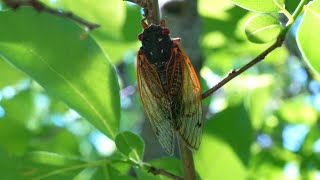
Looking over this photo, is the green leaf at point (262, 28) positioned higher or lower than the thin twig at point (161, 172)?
higher

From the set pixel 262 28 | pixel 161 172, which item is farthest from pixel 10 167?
pixel 262 28

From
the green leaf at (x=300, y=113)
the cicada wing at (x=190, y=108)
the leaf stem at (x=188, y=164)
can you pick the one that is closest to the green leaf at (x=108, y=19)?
the cicada wing at (x=190, y=108)

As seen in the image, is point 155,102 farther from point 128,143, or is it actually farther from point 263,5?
point 263,5

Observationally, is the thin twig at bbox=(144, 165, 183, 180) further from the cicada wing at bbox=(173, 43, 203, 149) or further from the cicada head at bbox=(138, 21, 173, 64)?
the cicada head at bbox=(138, 21, 173, 64)

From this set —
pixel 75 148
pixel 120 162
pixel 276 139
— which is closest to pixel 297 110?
pixel 276 139

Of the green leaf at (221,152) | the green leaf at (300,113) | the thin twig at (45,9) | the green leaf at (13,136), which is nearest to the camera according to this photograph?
the green leaf at (221,152)

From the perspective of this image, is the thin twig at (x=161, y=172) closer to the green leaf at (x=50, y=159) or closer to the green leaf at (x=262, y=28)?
the green leaf at (x=50, y=159)
